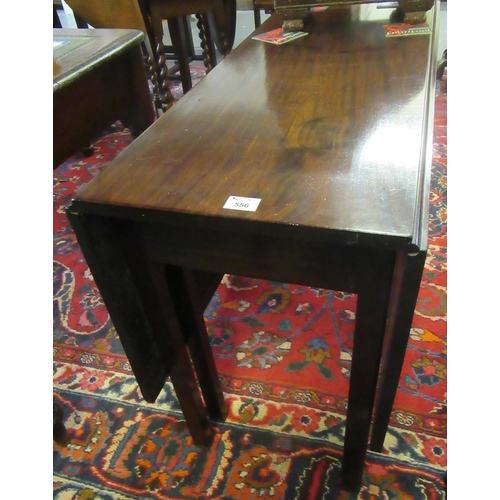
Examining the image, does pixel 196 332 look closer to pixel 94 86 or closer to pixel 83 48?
pixel 94 86

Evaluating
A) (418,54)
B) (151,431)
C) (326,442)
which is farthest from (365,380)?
(418,54)

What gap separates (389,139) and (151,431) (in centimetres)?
89

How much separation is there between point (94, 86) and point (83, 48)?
0.12m

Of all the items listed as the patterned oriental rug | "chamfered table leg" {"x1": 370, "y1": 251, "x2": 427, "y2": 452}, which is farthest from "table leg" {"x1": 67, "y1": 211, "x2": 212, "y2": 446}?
"chamfered table leg" {"x1": 370, "y1": 251, "x2": 427, "y2": 452}

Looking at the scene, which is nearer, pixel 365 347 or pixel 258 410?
pixel 365 347

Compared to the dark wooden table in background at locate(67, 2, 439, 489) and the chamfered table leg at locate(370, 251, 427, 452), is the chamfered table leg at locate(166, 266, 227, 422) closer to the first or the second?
the dark wooden table in background at locate(67, 2, 439, 489)

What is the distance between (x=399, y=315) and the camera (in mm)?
532

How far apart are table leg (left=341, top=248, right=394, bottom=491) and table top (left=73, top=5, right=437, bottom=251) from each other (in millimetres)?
75

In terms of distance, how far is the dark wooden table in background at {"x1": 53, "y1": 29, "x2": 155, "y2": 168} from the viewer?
971 millimetres

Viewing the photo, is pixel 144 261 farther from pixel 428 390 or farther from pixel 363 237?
pixel 428 390

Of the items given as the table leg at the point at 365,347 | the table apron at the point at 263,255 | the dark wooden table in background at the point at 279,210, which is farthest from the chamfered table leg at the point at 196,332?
the table leg at the point at 365,347

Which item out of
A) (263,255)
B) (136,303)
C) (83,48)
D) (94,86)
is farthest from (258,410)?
(83,48)

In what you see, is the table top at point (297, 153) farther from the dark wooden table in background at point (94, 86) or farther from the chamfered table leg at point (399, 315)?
the dark wooden table in background at point (94, 86)

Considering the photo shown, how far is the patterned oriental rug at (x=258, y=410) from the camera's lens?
3.04 ft
